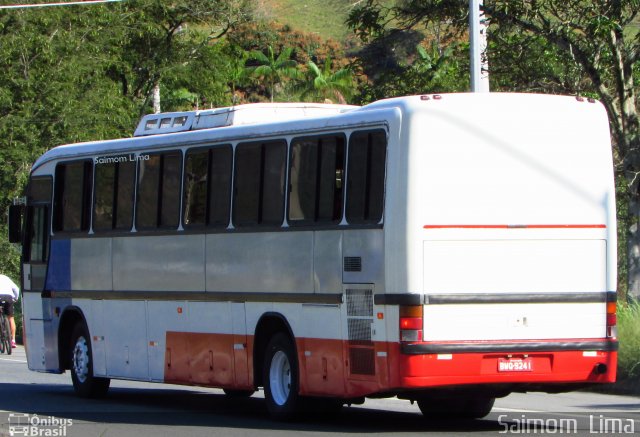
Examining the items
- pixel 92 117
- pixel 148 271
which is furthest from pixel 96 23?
pixel 148 271

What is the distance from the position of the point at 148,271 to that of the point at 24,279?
11.4 ft

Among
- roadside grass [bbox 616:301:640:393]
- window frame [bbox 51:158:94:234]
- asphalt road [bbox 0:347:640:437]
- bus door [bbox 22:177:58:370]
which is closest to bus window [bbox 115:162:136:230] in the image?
window frame [bbox 51:158:94:234]

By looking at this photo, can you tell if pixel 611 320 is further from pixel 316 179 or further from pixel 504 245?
pixel 316 179

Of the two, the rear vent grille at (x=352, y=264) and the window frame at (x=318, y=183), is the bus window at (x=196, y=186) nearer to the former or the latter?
the window frame at (x=318, y=183)

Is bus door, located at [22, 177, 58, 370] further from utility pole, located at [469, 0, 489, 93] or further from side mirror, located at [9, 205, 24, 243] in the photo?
utility pole, located at [469, 0, 489, 93]

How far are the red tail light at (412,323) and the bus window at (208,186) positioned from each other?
333cm

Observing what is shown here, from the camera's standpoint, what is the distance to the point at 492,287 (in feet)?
41.1

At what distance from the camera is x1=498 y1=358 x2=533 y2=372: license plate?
12.5 m

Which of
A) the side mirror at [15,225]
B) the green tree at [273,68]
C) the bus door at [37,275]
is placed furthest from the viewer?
the green tree at [273,68]

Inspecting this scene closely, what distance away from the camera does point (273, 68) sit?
65.3 meters

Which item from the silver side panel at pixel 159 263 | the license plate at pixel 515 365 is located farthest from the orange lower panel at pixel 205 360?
the license plate at pixel 515 365

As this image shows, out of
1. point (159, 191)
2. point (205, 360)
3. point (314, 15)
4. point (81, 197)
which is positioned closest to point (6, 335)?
point (81, 197)

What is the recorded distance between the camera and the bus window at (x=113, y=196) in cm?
1666

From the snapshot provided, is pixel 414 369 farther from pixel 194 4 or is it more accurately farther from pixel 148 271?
pixel 194 4
